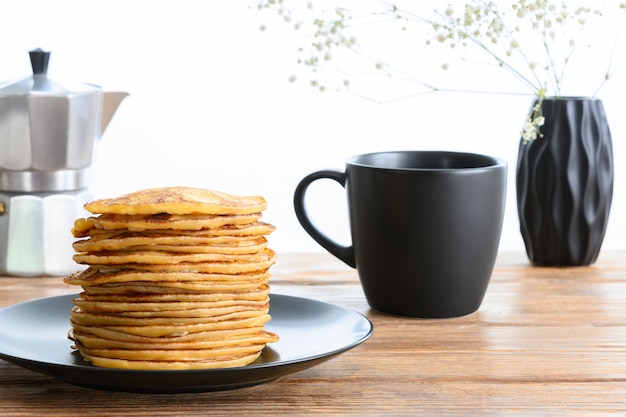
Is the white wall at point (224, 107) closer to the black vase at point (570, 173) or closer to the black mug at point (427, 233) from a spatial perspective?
the black vase at point (570, 173)

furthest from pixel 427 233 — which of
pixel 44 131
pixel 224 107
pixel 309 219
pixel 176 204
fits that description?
pixel 224 107

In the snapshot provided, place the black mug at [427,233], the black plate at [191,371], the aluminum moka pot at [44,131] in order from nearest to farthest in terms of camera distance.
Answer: the black plate at [191,371] < the black mug at [427,233] < the aluminum moka pot at [44,131]

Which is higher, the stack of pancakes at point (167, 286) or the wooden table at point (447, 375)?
the stack of pancakes at point (167, 286)

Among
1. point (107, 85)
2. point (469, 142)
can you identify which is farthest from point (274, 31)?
point (469, 142)

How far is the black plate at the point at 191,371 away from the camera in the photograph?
70 cm

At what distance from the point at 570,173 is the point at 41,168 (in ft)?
2.67

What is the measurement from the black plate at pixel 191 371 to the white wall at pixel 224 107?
2.69 feet

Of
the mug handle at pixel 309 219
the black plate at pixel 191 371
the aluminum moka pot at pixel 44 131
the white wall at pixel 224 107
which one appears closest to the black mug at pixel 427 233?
the mug handle at pixel 309 219

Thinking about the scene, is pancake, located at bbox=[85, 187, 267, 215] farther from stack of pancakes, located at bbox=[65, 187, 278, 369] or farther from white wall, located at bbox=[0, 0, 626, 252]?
white wall, located at bbox=[0, 0, 626, 252]

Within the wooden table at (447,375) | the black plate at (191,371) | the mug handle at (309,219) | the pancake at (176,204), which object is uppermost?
the pancake at (176,204)

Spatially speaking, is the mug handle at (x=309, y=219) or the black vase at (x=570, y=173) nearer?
the mug handle at (x=309, y=219)

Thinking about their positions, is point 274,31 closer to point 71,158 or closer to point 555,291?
point 71,158

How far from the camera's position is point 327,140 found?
1.81 meters

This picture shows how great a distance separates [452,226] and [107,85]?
3.01 feet
